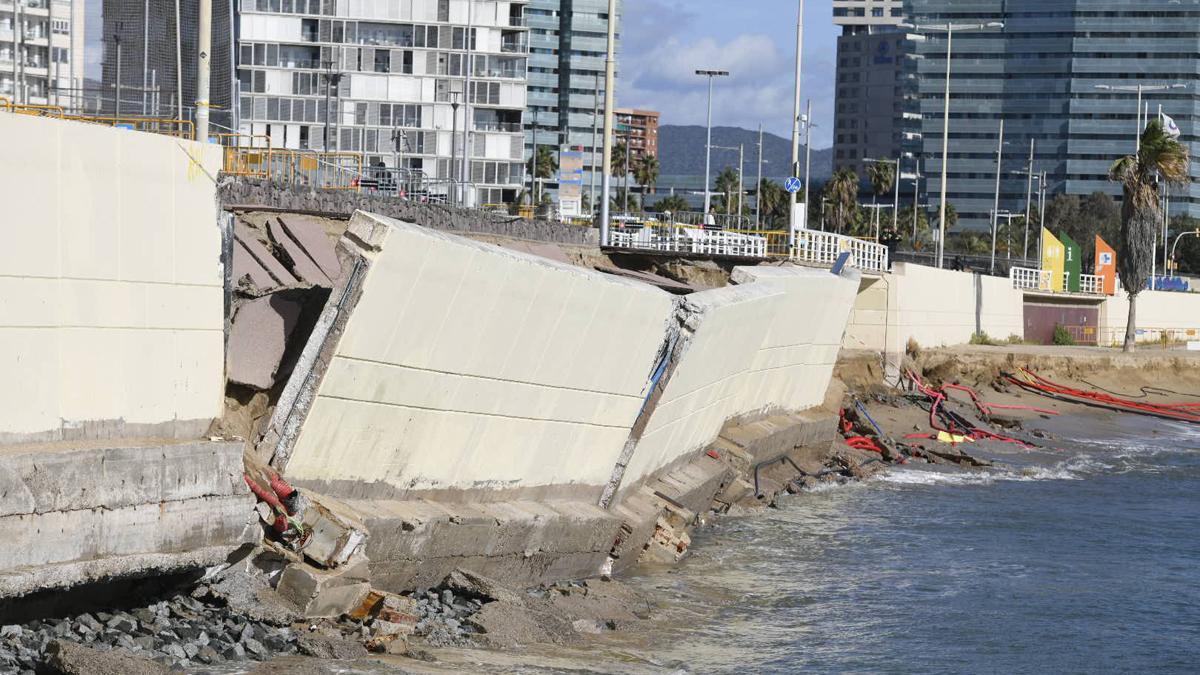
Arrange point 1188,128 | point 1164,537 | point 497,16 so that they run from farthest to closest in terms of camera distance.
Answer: point 1188,128 → point 497,16 → point 1164,537

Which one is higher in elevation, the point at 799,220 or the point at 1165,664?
the point at 799,220

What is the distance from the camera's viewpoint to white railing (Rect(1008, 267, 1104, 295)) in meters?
55.4

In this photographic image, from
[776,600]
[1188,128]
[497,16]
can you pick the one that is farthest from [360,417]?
[1188,128]

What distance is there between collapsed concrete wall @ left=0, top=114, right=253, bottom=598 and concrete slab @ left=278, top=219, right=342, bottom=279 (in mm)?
7920

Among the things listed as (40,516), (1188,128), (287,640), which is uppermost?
(1188,128)

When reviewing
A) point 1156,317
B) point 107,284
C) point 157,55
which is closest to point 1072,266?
point 1156,317

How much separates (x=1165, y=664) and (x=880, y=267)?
26.8m

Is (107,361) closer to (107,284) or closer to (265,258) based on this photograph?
(107,284)

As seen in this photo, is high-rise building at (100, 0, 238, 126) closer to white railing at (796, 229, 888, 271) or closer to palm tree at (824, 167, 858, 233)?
white railing at (796, 229, 888, 271)

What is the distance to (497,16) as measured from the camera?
267ft

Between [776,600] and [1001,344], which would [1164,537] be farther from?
[1001,344]

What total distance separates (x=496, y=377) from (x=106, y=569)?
5.16 m

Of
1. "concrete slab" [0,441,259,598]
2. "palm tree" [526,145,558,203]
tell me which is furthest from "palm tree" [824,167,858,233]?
"concrete slab" [0,441,259,598]

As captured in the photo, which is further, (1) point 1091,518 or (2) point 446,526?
(1) point 1091,518
